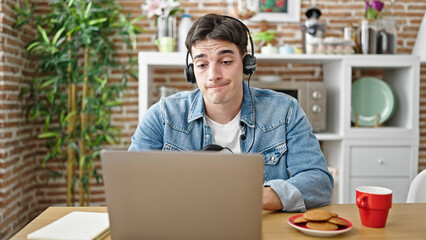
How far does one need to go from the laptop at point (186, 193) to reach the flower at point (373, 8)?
2.68 meters

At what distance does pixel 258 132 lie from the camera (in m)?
1.51

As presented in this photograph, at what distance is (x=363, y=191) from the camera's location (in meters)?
1.03

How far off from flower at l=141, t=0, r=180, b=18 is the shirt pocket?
1.75m

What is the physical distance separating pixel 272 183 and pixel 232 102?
0.47 metres

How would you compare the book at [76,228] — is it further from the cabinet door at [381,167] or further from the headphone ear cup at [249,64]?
the cabinet door at [381,167]

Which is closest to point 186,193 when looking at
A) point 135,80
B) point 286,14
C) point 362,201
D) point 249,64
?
point 362,201

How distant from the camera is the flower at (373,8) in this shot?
9.90ft

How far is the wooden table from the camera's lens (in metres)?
0.95

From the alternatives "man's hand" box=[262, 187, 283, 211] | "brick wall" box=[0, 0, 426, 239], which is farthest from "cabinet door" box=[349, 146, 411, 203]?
"man's hand" box=[262, 187, 283, 211]

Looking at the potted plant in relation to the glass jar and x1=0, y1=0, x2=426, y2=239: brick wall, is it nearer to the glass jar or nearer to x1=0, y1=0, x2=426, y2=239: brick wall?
x1=0, y1=0, x2=426, y2=239: brick wall

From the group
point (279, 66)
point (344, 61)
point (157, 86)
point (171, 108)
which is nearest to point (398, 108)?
point (344, 61)

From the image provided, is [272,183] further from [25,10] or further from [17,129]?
[25,10]

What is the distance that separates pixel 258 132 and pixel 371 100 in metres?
1.85

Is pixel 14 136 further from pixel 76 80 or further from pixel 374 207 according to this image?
pixel 374 207
